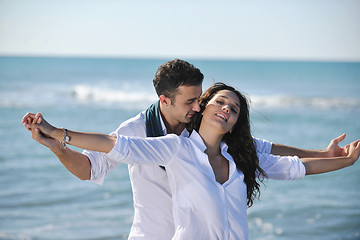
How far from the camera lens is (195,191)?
7.24ft

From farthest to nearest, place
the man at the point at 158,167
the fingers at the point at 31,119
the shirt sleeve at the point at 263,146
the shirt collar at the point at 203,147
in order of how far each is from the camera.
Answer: the shirt sleeve at the point at 263,146 < the man at the point at 158,167 < the shirt collar at the point at 203,147 < the fingers at the point at 31,119

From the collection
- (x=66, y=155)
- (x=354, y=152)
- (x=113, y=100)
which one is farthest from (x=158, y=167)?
(x=113, y=100)

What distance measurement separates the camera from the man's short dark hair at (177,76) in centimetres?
251

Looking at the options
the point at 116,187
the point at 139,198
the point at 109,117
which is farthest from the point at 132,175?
the point at 109,117

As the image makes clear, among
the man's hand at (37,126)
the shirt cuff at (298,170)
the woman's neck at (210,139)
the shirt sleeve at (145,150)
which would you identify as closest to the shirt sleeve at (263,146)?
the shirt cuff at (298,170)

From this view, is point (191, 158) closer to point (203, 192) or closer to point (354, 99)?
point (203, 192)

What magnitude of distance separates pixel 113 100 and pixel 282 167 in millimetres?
18761

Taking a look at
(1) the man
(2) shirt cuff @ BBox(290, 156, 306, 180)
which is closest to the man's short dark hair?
(1) the man

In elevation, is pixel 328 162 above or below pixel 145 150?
below

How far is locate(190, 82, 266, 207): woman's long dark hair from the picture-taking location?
2.43 meters

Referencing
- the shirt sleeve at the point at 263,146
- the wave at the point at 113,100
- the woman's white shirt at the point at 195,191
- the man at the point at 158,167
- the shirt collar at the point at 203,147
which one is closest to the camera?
the woman's white shirt at the point at 195,191

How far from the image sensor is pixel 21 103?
57.7ft

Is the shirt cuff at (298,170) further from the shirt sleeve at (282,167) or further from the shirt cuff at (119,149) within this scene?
the shirt cuff at (119,149)

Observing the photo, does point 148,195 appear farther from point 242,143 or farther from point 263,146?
point 263,146
